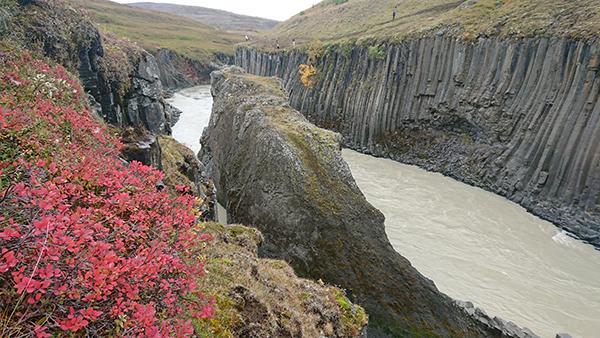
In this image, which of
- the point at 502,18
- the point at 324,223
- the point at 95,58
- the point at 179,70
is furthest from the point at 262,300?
the point at 179,70

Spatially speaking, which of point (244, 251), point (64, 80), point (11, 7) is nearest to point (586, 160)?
point (244, 251)

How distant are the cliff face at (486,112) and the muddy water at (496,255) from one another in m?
2.33

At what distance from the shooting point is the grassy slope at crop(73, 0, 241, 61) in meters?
98.1

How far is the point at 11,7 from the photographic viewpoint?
48.4 feet

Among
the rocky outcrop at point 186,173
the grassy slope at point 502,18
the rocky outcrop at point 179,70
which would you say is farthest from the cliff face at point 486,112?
the rocky outcrop at point 179,70

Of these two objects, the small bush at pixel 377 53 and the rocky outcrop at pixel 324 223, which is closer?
the rocky outcrop at pixel 324 223

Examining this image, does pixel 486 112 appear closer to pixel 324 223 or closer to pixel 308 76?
pixel 324 223

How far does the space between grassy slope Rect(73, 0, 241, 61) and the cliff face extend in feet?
192

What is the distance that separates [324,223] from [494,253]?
42.5 feet

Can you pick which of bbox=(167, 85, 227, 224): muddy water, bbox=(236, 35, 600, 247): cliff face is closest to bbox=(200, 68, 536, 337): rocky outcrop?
bbox=(167, 85, 227, 224): muddy water

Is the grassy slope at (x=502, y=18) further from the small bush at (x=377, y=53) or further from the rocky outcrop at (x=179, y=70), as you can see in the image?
the rocky outcrop at (x=179, y=70)

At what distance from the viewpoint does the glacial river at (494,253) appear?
19.1 metres

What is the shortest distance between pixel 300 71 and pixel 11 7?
43.6 metres

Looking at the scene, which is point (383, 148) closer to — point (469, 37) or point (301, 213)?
point (469, 37)
